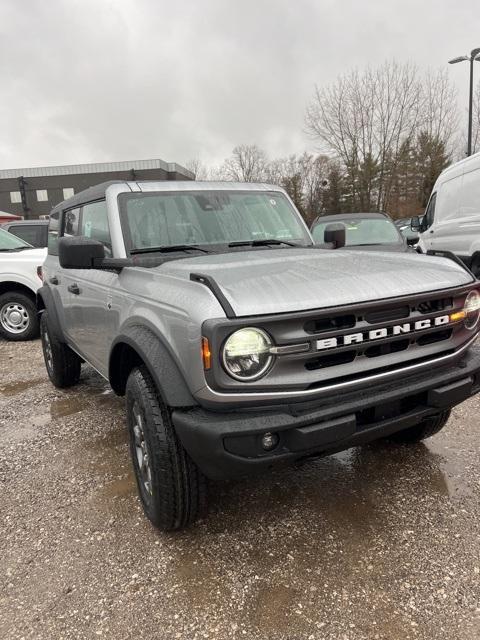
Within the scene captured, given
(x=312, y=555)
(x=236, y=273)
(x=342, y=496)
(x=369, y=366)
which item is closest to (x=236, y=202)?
(x=236, y=273)

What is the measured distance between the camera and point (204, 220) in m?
3.11

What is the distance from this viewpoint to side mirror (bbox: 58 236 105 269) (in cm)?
246

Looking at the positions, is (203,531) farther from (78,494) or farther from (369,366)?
(369,366)

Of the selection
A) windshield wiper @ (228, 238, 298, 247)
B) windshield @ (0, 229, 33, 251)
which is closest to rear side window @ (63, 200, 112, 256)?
windshield wiper @ (228, 238, 298, 247)

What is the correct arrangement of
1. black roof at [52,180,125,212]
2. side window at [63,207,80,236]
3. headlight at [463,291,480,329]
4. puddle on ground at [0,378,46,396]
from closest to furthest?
headlight at [463,291,480,329], black roof at [52,180,125,212], side window at [63,207,80,236], puddle on ground at [0,378,46,396]

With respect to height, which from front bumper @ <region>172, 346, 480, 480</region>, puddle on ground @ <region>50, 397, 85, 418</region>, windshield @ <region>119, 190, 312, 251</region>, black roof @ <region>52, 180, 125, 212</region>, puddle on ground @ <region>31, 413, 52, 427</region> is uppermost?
black roof @ <region>52, 180, 125, 212</region>

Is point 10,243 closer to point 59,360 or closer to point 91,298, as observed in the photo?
point 59,360

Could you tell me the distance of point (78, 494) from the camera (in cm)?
282

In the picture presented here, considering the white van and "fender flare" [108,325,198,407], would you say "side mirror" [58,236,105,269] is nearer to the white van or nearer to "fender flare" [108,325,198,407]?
"fender flare" [108,325,198,407]

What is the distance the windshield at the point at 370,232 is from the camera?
7156 mm

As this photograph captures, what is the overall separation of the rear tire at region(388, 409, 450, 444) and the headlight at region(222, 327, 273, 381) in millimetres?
1569

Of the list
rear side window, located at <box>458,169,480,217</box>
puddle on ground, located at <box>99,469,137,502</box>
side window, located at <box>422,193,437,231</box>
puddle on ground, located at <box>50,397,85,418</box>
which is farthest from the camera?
side window, located at <box>422,193,437,231</box>

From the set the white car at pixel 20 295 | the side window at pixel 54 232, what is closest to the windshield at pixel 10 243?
the white car at pixel 20 295

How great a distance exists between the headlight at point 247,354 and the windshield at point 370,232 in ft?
18.3
